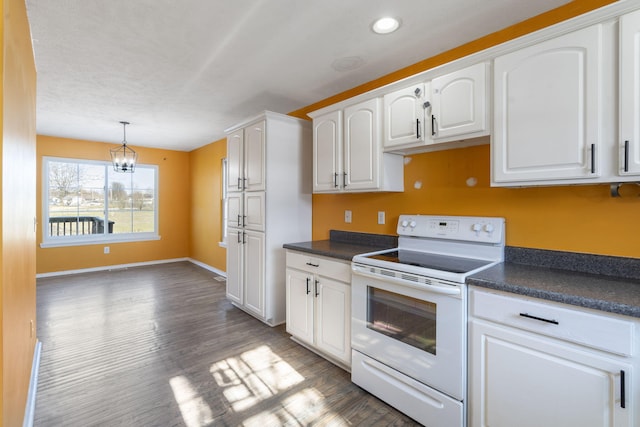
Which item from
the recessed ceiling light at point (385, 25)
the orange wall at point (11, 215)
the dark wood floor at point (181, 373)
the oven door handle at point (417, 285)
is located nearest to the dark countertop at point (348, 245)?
the oven door handle at point (417, 285)

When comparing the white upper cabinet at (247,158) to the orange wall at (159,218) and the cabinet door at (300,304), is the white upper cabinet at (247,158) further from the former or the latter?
the orange wall at (159,218)

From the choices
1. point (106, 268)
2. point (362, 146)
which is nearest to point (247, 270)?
point (362, 146)

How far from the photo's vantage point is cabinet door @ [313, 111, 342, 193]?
2783 mm

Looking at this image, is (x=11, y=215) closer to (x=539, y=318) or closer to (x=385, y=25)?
(x=385, y=25)

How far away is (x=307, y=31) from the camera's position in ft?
6.89

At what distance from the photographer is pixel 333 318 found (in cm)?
247

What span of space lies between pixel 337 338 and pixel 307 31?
7.62ft

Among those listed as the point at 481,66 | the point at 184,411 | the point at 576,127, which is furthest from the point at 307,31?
the point at 184,411

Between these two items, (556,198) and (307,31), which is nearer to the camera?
(556,198)

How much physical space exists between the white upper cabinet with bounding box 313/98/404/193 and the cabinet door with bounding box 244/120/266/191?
0.64 metres

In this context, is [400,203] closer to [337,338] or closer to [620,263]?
[337,338]

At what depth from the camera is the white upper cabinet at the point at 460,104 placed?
1.85 m

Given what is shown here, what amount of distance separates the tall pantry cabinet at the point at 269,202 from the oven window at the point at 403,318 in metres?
1.49

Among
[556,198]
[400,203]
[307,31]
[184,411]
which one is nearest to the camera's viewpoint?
[556,198]
